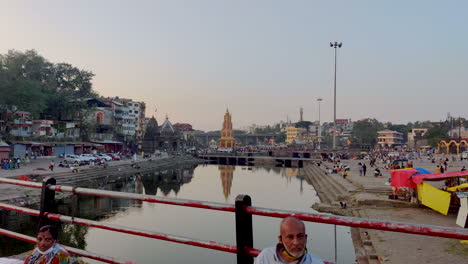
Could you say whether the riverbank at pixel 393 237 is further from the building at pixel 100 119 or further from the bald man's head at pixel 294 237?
the building at pixel 100 119

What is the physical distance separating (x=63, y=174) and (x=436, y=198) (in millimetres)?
31233

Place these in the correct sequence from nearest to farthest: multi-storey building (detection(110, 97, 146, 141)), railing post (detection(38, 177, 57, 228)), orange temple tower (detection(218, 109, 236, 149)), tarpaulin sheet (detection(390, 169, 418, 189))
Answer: railing post (detection(38, 177, 57, 228)) < tarpaulin sheet (detection(390, 169, 418, 189)) < multi-storey building (detection(110, 97, 146, 141)) < orange temple tower (detection(218, 109, 236, 149))

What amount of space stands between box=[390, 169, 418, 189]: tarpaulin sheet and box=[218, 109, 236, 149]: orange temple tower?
92.6 meters

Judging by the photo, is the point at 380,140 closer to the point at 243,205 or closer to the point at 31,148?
the point at 31,148

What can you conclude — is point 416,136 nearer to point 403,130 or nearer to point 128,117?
point 403,130

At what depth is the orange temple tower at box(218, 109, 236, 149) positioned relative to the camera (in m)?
112

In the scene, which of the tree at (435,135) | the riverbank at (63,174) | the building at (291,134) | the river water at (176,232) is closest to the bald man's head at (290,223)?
the river water at (176,232)

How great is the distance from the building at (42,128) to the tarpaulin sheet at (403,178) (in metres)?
45.5

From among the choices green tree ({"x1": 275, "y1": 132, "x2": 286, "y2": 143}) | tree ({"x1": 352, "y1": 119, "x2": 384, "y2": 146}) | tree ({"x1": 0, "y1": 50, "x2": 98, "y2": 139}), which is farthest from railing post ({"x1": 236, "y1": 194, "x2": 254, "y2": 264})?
green tree ({"x1": 275, "y1": 132, "x2": 286, "y2": 143})

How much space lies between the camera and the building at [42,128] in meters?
48.9

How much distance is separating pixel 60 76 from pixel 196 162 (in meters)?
33.7

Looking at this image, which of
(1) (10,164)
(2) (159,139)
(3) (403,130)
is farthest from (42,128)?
(3) (403,130)

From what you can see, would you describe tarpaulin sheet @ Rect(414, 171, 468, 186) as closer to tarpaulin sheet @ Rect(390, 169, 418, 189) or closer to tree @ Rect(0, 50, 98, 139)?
tarpaulin sheet @ Rect(390, 169, 418, 189)

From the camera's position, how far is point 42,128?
163ft
